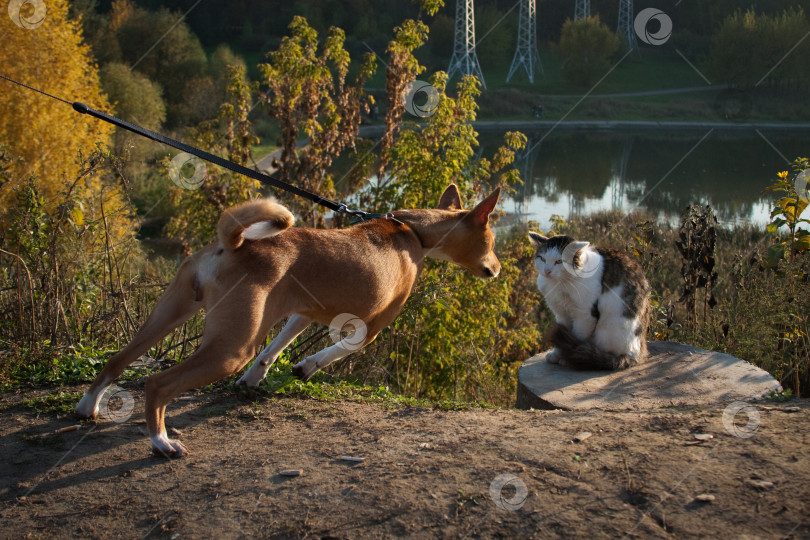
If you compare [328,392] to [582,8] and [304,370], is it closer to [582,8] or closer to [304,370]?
[304,370]

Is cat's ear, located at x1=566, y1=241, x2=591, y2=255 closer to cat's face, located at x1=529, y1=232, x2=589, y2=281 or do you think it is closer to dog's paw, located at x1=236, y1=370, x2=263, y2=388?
cat's face, located at x1=529, y1=232, x2=589, y2=281

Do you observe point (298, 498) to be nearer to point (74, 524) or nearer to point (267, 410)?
point (74, 524)

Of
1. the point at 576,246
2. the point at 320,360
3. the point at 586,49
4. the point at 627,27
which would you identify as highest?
the point at 627,27

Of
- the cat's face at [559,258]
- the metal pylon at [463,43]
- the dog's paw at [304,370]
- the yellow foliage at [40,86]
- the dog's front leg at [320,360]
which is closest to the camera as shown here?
the dog's front leg at [320,360]

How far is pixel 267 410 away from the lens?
182 inches

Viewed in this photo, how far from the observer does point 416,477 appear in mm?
3496

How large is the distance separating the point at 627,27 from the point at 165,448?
6312cm

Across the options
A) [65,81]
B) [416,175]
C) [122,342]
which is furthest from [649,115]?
[122,342]

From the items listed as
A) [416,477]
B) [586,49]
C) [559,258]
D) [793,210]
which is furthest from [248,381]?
[586,49]

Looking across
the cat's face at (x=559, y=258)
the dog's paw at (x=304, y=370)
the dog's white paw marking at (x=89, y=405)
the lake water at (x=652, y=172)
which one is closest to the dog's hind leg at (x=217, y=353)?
the dog's white paw marking at (x=89, y=405)

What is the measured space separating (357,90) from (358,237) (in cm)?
751

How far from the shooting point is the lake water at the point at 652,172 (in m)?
21.9

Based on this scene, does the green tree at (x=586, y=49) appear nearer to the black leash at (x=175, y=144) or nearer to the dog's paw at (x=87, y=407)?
the black leash at (x=175, y=144)

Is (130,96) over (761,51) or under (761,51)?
under
